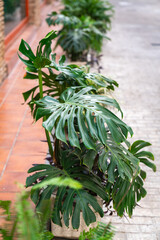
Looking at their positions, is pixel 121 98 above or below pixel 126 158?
below

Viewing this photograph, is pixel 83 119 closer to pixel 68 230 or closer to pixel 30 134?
pixel 68 230

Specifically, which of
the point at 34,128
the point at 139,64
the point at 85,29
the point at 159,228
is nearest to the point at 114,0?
the point at 139,64

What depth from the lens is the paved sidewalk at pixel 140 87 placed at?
2.73 m

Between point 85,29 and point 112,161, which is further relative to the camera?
point 85,29

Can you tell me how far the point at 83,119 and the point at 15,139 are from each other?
190 cm

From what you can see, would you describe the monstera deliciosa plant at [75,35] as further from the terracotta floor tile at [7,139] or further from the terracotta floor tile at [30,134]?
the terracotta floor tile at [7,139]

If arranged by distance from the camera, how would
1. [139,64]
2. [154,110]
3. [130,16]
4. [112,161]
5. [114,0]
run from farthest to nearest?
[114,0] < [130,16] < [139,64] < [154,110] < [112,161]

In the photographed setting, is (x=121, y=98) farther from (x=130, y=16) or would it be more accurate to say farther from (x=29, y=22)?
(x=130, y=16)

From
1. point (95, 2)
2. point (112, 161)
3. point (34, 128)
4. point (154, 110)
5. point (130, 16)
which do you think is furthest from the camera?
point (130, 16)

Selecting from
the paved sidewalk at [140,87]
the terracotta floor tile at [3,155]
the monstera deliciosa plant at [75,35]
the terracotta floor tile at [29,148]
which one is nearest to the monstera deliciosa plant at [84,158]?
the paved sidewalk at [140,87]

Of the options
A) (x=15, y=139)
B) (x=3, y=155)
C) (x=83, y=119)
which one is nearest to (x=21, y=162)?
(x=3, y=155)

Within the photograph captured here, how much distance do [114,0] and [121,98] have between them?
13534 mm

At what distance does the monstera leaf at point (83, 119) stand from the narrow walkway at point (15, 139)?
28.2 inches

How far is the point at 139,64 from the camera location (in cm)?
711
